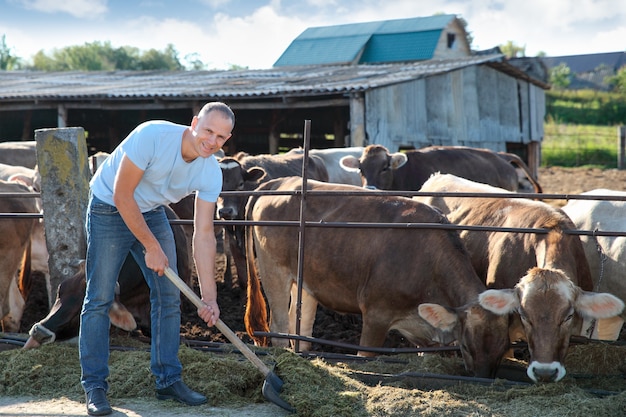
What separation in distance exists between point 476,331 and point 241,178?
210 inches

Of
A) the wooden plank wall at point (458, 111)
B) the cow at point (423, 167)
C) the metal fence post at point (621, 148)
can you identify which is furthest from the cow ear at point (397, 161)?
the metal fence post at point (621, 148)

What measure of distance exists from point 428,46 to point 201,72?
16.2 meters

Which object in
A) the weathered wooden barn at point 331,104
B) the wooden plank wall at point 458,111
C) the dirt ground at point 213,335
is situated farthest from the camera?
the wooden plank wall at point 458,111

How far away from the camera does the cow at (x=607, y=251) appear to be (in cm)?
646

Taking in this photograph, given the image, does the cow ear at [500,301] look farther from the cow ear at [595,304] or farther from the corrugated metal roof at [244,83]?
the corrugated metal roof at [244,83]

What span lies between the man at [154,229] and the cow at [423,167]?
20.8 feet

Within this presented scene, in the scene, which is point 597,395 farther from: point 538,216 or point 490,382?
point 538,216

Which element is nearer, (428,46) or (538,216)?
(538,216)

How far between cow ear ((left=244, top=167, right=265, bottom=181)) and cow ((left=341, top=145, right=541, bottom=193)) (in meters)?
1.60

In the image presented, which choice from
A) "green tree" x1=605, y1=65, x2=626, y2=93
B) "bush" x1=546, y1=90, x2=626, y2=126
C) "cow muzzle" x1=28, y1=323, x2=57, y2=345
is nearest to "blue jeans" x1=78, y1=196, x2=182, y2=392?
"cow muzzle" x1=28, y1=323, x2=57, y2=345

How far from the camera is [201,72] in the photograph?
2597cm

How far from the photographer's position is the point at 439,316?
5.38 meters

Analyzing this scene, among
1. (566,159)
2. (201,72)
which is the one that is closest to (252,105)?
(201,72)

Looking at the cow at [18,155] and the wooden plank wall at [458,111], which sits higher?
the wooden plank wall at [458,111]
